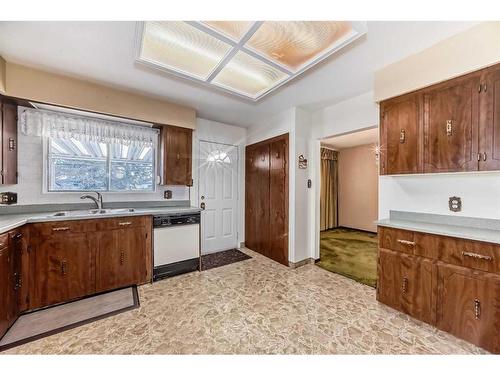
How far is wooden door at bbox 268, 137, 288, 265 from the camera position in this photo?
3.15 meters

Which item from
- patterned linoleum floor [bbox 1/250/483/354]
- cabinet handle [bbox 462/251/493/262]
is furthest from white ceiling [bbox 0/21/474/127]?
patterned linoleum floor [bbox 1/250/483/354]

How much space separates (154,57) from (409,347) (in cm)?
322

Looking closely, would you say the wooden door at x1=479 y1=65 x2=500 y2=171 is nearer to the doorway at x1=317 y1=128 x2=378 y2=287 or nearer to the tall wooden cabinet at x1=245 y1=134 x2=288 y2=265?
the tall wooden cabinet at x1=245 y1=134 x2=288 y2=265

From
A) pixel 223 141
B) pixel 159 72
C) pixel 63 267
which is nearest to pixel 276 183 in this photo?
pixel 223 141

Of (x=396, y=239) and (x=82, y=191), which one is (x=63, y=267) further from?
(x=396, y=239)

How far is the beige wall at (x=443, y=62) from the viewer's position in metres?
1.51

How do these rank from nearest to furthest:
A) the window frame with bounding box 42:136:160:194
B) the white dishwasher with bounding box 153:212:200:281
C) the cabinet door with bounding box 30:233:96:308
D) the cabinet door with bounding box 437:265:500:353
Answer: the cabinet door with bounding box 437:265:500:353
the cabinet door with bounding box 30:233:96:308
the window frame with bounding box 42:136:160:194
the white dishwasher with bounding box 153:212:200:281

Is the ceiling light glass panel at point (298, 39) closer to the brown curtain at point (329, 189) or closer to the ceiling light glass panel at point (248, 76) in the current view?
the ceiling light glass panel at point (248, 76)

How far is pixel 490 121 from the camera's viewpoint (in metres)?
1.54

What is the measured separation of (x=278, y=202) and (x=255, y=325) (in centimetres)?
184

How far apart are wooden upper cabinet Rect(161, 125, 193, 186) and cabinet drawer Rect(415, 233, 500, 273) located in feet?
9.44

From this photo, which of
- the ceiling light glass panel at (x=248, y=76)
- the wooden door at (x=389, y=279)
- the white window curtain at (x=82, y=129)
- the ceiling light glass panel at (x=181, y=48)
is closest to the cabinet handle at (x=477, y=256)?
the wooden door at (x=389, y=279)
